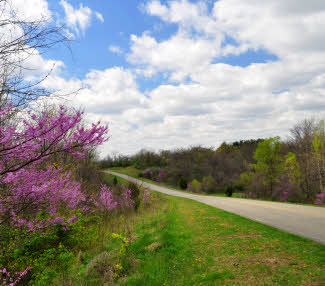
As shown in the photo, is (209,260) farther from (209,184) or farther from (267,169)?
(209,184)

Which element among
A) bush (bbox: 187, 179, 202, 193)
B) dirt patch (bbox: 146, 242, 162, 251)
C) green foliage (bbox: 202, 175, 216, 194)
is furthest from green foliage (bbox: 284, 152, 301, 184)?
dirt patch (bbox: 146, 242, 162, 251)

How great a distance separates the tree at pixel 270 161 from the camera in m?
33.8

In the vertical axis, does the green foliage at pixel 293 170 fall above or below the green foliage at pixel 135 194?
above

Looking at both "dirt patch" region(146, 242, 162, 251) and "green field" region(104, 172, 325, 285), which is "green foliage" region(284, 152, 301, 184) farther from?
"dirt patch" region(146, 242, 162, 251)

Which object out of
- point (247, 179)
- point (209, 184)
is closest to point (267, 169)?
point (247, 179)

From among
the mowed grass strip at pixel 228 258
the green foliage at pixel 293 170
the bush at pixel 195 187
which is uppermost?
the green foliage at pixel 293 170

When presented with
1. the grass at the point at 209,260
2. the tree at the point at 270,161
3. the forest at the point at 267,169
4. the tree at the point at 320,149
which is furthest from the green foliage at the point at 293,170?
the grass at the point at 209,260

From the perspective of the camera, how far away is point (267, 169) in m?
34.2

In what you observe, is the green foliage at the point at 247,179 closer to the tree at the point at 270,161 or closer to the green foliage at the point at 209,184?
the tree at the point at 270,161

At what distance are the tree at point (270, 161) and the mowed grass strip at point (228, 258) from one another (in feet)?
95.0

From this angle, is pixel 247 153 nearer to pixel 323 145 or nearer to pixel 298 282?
pixel 323 145

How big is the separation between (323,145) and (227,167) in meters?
24.2

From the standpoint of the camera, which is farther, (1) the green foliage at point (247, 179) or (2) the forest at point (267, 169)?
(1) the green foliage at point (247, 179)

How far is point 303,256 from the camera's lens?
488 cm
